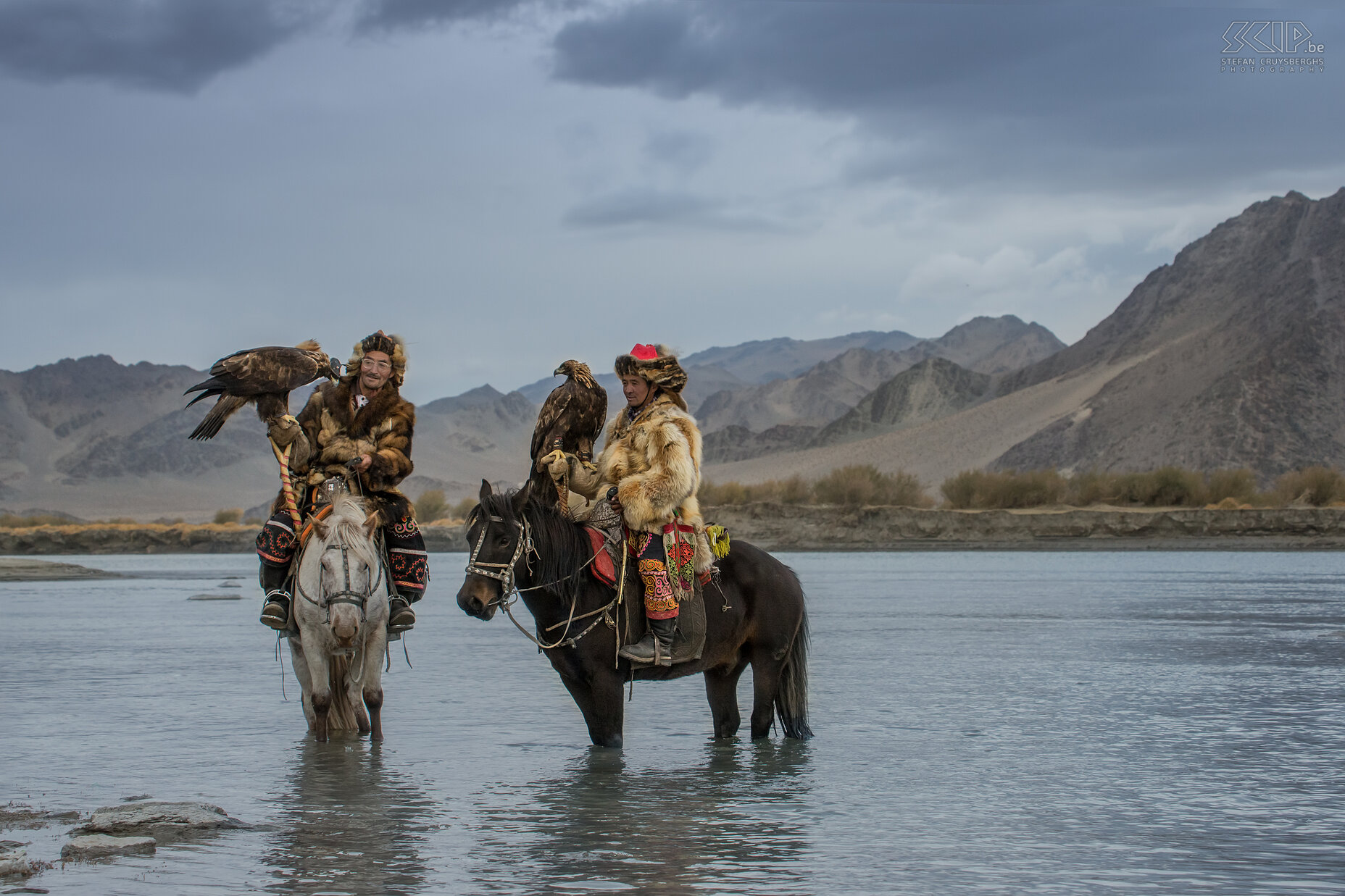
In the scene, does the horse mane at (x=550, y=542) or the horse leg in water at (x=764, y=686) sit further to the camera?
the horse leg in water at (x=764, y=686)

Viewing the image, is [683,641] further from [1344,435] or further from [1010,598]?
[1344,435]

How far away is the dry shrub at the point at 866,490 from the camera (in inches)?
2884

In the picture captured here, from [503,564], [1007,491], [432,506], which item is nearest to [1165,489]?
[1007,491]

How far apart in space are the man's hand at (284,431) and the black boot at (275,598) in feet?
2.25

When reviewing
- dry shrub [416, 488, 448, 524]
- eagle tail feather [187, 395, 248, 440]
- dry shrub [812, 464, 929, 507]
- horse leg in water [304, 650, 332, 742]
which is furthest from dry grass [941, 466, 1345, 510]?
eagle tail feather [187, 395, 248, 440]

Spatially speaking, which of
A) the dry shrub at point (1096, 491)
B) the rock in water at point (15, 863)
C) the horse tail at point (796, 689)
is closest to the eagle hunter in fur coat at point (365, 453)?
the horse tail at point (796, 689)

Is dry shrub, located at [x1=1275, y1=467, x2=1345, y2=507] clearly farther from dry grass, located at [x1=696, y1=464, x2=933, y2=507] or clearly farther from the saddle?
the saddle

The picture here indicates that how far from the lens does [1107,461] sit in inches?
3583

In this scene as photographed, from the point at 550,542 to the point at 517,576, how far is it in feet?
0.85

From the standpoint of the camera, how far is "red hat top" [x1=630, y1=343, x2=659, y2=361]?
7.35 metres

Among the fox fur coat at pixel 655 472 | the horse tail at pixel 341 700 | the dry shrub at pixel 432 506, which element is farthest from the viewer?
the dry shrub at pixel 432 506

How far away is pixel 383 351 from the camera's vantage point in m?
8.04

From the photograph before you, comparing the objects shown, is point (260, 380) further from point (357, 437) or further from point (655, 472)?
point (655, 472)

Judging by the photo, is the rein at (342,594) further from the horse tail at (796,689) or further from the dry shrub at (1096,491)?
the dry shrub at (1096,491)
